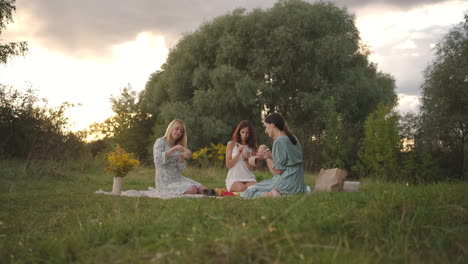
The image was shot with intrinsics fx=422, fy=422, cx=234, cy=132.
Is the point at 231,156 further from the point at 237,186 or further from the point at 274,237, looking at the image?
the point at 274,237

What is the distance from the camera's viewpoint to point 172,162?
381 inches

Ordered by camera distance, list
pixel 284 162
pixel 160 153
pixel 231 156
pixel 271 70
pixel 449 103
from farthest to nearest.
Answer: pixel 271 70
pixel 449 103
pixel 231 156
pixel 160 153
pixel 284 162

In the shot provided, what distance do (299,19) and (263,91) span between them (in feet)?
15.5

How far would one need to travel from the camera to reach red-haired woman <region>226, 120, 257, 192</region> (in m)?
9.79

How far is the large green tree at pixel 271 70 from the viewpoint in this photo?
76.5 feet

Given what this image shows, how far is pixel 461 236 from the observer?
306cm

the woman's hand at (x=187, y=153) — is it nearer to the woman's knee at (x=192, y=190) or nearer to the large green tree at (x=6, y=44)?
the woman's knee at (x=192, y=190)

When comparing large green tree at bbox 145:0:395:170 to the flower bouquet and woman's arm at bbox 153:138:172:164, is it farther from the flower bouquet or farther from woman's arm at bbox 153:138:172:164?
the flower bouquet

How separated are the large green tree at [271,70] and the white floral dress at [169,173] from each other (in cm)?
1334

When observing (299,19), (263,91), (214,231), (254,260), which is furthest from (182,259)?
(299,19)

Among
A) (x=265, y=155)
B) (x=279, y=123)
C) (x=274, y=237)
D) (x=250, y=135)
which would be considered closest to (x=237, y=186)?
(x=250, y=135)

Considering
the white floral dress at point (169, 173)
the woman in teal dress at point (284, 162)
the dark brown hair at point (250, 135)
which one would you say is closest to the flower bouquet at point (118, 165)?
the white floral dress at point (169, 173)

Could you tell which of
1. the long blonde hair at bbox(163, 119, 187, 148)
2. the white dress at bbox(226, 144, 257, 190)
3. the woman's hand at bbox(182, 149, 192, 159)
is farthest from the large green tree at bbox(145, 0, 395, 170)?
the woman's hand at bbox(182, 149, 192, 159)

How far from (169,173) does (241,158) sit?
5.59 feet
